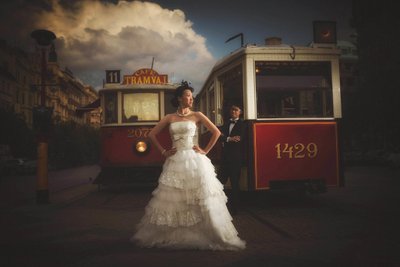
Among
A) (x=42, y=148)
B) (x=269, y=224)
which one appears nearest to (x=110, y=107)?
(x=42, y=148)

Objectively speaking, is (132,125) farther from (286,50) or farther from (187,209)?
(187,209)

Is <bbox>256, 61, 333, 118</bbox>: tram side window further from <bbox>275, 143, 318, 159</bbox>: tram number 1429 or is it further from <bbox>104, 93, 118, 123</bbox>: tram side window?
<bbox>104, 93, 118, 123</bbox>: tram side window

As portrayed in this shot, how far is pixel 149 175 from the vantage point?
10609 mm

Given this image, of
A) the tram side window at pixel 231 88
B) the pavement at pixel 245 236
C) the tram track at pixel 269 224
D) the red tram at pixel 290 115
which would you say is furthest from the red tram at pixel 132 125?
the tram track at pixel 269 224

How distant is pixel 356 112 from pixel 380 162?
16.3ft

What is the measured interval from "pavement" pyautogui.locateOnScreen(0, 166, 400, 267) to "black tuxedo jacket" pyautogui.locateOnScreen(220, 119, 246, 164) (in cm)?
102

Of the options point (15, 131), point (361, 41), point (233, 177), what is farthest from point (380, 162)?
A: point (15, 131)

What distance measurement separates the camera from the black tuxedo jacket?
22.1 ft

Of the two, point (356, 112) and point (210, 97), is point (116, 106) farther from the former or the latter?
point (356, 112)

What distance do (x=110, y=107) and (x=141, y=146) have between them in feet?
5.22

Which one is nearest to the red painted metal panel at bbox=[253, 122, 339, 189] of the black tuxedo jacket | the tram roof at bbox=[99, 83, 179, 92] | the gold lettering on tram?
the black tuxedo jacket

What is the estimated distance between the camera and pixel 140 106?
11086 millimetres

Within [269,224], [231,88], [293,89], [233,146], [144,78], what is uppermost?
[144,78]

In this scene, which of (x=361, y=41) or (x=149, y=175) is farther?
(x=361, y=41)
